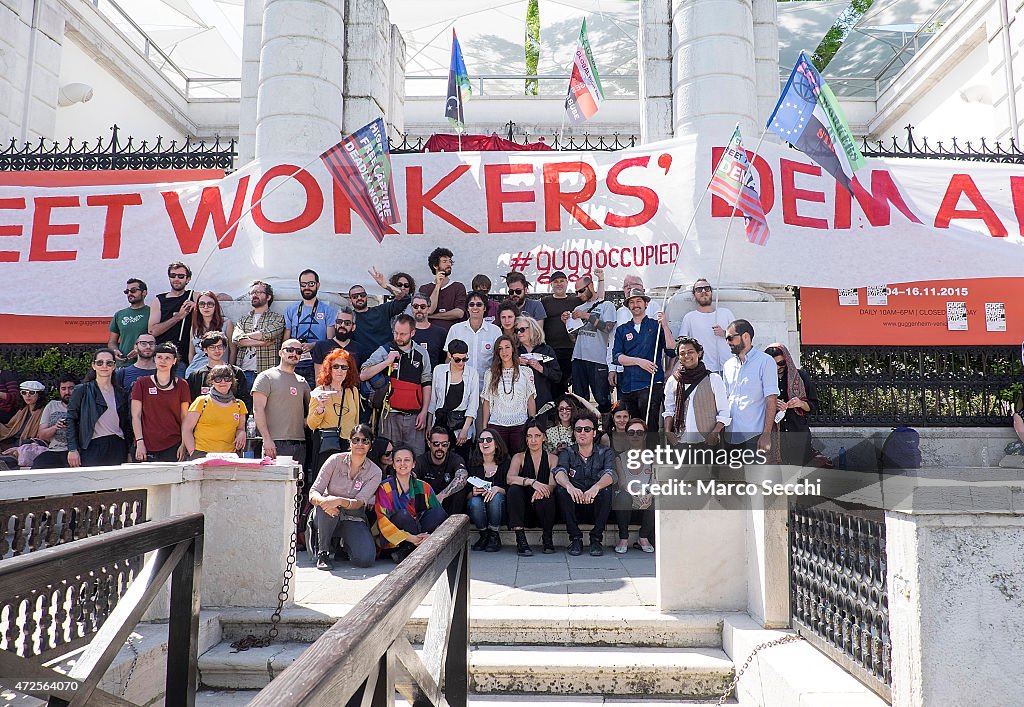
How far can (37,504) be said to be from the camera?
156 inches

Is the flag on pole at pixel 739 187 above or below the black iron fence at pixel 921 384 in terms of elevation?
above

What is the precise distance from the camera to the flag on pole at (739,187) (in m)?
8.46

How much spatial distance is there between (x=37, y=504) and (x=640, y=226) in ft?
23.6

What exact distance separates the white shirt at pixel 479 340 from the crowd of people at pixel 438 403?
0.02m

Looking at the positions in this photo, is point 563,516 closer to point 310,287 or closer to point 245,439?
point 245,439

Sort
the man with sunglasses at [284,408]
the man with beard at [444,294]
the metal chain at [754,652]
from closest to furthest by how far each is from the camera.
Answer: the metal chain at [754,652] → the man with sunglasses at [284,408] → the man with beard at [444,294]

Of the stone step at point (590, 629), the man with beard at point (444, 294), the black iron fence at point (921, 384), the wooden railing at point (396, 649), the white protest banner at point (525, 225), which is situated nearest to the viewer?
the wooden railing at point (396, 649)

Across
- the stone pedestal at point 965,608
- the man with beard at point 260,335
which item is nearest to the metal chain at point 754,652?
the stone pedestal at point 965,608

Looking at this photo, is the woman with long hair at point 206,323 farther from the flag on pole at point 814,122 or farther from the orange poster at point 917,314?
the orange poster at point 917,314

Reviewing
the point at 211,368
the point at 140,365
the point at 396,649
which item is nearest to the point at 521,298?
the point at 211,368

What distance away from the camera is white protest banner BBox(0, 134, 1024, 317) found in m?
9.02

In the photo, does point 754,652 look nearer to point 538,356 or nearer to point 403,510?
point 403,510

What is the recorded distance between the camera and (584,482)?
7.42m

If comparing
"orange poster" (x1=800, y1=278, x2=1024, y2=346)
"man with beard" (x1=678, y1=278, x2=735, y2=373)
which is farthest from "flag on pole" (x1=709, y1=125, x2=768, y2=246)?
"orange poster" (x1=800, y1=278, x2=1024, y2=346)
